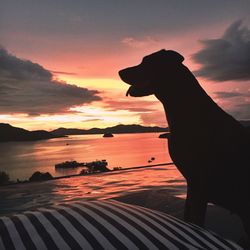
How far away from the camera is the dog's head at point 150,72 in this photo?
3102 millimetres

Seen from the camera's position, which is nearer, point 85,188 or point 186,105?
point 186,105

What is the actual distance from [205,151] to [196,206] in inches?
17.3

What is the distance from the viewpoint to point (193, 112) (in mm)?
2797

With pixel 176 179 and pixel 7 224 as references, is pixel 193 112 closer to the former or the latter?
pixel 7 224

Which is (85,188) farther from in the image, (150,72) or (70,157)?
(70,157)

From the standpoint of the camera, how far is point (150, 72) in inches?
126

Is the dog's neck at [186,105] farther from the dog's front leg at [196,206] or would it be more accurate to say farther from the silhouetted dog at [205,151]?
the dog's front leg at [196,206]

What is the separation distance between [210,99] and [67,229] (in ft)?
5.94

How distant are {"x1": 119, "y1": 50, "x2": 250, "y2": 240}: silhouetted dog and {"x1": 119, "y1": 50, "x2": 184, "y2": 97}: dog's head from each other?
0.19 meters

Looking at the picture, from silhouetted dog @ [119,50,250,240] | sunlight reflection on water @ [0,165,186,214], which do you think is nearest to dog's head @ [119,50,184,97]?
silhouetted dog @ [119,50,250,240]

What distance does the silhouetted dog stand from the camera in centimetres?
256

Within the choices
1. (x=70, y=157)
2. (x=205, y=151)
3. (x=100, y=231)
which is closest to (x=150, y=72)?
(x=205, y=151)

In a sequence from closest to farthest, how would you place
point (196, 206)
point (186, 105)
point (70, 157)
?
point (196, 206) < point (186, 105) < point (70, 157)

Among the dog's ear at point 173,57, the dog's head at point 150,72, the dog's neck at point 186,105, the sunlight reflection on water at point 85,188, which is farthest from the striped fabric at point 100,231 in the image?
the sunlight reflection on water at point 85,188
